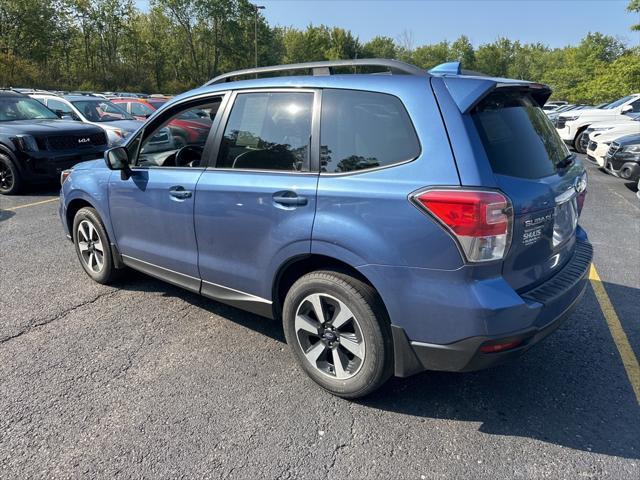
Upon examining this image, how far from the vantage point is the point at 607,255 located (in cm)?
551

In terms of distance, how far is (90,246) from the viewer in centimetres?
454

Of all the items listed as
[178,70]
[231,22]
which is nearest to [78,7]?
[178,70]

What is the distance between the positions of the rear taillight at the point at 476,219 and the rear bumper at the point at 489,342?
33 centimetres

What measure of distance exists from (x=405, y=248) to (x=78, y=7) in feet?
178

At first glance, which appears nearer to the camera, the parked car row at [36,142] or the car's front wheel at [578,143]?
the parked car row at [36,142]

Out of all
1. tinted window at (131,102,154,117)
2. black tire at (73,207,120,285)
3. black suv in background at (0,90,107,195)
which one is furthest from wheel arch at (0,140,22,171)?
tinted window at (131,102,154,117)

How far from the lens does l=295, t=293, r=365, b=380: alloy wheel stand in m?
2.71

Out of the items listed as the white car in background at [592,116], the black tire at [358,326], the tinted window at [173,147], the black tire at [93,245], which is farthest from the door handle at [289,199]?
the white car in background at [592,116]

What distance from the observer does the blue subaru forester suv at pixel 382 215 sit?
2.30 meters

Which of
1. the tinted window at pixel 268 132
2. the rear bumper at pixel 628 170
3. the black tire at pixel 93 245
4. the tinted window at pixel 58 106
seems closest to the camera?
the tinted window at pixel 268 132

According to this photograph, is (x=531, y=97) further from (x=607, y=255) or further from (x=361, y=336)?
(x=607, y=255)

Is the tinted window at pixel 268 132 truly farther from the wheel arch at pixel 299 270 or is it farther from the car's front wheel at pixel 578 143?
the car's front wheel at pixel 578 143

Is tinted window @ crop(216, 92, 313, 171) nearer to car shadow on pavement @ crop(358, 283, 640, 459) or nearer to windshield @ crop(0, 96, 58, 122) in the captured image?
car shadow on pavement @ crop(358, 283, 640, 459)

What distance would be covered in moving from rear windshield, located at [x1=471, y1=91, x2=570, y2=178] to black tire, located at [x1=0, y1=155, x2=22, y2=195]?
27.6 feet
